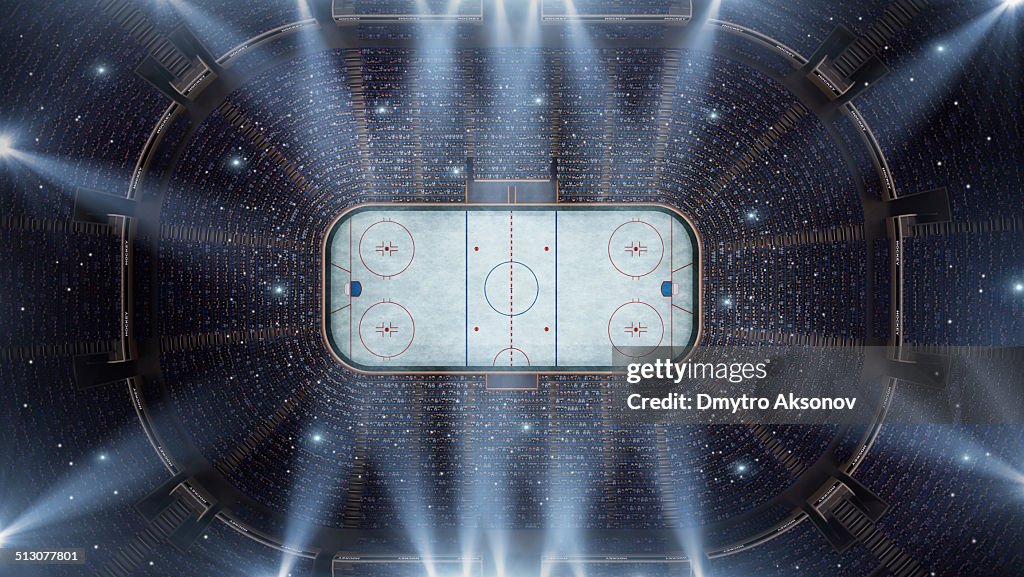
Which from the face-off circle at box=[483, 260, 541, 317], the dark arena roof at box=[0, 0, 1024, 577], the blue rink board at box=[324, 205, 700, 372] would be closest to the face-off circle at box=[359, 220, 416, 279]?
the blue rink board at box=[324, 205, 700, 372]

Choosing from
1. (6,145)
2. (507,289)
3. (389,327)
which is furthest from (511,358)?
(6,145)

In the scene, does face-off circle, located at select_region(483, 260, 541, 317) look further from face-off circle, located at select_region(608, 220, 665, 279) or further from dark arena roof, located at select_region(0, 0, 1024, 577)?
face-off circle, located at select_region(608, 220, 665, 279)

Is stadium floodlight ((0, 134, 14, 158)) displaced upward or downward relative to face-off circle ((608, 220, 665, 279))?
upward

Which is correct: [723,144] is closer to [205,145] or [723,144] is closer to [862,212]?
[862,212]

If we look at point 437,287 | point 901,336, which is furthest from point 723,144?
point 437,287

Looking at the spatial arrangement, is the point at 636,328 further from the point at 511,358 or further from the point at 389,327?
the point at 389,327
